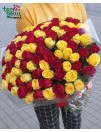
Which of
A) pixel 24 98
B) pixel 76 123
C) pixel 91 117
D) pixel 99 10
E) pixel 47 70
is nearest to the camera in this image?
pixel 47 70

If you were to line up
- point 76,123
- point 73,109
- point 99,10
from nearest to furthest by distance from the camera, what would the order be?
point 73,109
point 76,123
point 99,10

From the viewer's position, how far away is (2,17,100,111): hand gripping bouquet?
176 centimetres

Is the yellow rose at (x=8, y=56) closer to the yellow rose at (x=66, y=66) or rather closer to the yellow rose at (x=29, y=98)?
the yellow rose at (x=29, y=98)

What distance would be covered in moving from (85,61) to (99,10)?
6.82 m

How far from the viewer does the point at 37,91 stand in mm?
1777

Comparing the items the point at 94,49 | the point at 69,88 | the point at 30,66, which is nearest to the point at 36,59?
the point at 30,66

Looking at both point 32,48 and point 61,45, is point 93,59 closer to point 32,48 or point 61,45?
point 61,45

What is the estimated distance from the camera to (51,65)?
176cm

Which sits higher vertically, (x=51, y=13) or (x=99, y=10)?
(x=99, y=10)

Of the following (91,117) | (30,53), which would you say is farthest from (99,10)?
(30,53)

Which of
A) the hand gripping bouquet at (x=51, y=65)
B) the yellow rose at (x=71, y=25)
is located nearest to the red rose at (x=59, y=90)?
the hand gripping bouquet at (x=51, y=65)

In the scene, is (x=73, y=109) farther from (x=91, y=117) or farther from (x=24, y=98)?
(x=91, y=117)

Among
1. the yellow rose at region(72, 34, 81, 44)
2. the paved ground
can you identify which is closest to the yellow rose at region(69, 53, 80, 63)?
the yellow rose at region(72, 34, 81, 44)

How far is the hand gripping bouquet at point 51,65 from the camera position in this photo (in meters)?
1.76
